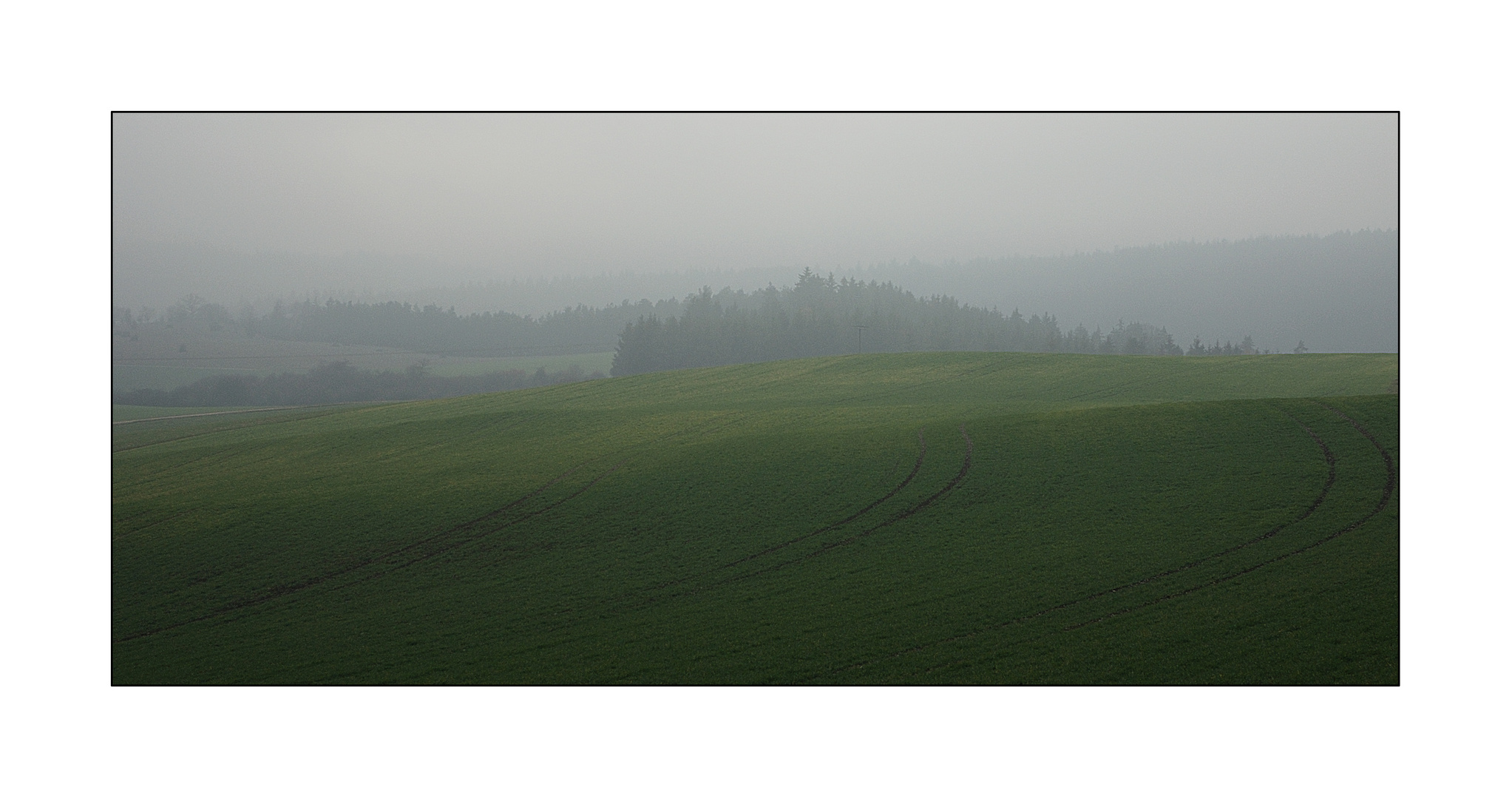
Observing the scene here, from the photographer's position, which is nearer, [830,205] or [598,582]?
[598,582]

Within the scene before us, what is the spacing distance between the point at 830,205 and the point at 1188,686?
16475 mm

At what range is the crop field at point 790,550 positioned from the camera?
1177 centimetres

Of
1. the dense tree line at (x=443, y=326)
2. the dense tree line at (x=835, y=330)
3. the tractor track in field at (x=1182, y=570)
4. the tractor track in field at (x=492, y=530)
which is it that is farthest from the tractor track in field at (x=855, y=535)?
the dense tree line at (x=443, y=326)

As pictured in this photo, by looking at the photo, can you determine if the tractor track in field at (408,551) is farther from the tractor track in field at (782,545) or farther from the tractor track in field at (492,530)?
the tractor track in field at (782,545)

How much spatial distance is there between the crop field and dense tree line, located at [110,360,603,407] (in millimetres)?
1635

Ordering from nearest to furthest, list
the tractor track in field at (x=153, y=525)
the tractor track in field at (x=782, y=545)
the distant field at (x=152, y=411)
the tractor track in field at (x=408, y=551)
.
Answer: the tractor track in field at (x=782, y=545) → the tractor track in field at (x=408, y=551) → the distant field at (x=152, y=411) → the tractor track in field at (x=153, y=525)

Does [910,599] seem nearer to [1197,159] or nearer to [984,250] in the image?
[1197,159]

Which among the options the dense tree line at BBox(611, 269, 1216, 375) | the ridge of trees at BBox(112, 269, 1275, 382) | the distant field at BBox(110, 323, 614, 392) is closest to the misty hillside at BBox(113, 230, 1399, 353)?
the ridge of trees at BBox(112, 269, 1275, 382)

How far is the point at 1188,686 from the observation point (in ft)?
35.3

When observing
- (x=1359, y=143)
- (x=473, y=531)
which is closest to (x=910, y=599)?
(x=473, y=531)

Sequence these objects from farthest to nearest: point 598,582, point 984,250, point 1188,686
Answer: point 984,250 → point 598,582 → point 1188,686

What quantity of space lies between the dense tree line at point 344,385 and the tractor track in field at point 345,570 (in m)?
13.3

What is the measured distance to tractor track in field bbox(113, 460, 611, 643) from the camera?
581 inches

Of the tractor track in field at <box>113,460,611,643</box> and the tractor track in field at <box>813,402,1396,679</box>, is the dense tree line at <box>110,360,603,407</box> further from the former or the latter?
the tractor track in field at <box>813,402,1396,679</box>
